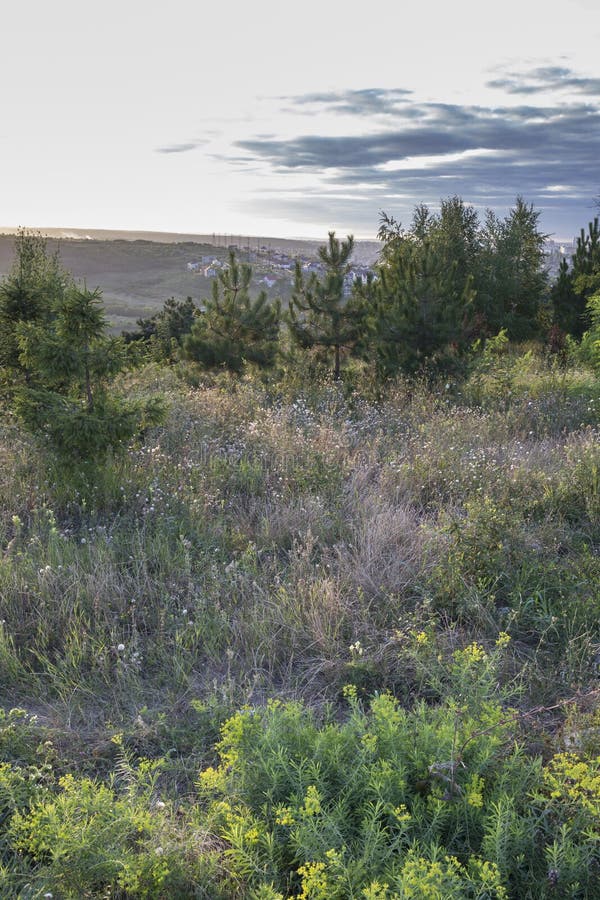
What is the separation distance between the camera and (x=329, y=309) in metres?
11.6

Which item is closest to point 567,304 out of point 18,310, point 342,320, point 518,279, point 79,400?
point 518,279

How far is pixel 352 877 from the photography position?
200 cm

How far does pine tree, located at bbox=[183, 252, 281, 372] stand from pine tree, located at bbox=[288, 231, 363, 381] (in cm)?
62

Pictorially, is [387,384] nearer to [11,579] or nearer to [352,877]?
[11,579]

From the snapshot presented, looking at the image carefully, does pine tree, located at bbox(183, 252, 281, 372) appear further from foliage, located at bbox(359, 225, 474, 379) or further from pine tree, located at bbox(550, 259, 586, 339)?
pine tree, located at bbox(550, 259, 586, 339)

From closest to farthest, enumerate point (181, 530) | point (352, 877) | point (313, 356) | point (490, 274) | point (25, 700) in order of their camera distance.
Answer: point (352, 877) < point (25, 700) < point (181, 530) < point (313, 356) < point (490, 274)

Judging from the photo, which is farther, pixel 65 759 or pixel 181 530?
pixel 181 530

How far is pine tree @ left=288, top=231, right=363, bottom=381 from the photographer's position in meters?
11.5

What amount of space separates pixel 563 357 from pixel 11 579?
17.6 metres

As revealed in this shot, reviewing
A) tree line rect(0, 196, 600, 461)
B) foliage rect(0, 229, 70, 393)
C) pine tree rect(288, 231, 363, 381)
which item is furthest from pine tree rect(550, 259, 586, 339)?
foliage rect(0, 229, 70, 393)

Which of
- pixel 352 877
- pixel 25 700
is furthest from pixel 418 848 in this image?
pixel 25 700

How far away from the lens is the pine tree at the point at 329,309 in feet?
37.6

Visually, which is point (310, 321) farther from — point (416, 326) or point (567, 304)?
point (567, 304)

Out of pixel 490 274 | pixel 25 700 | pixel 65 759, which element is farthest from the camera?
pixel 490 274
